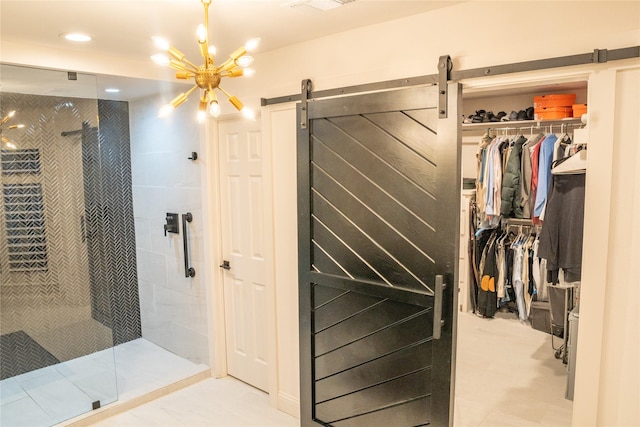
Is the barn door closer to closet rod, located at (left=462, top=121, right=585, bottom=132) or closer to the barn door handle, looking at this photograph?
the barn door handle

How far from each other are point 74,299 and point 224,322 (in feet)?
3.61

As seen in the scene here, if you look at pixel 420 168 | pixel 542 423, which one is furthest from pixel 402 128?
pixel 542 423

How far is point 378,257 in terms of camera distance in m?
2.39

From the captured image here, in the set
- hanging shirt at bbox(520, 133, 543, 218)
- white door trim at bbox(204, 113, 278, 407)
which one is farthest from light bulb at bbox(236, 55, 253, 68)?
hanging shirt at bbox(520, 133, 543, 218)

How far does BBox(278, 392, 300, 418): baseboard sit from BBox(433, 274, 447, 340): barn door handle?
Result: 4.32 feet

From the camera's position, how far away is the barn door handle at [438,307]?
2133 mm

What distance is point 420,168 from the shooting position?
2.20 metres

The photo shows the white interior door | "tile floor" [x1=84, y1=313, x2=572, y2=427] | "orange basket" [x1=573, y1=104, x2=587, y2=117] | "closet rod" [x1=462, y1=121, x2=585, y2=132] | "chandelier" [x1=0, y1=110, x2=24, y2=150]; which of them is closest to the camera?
"chandelier" [x1=0, y1=110, x2=24, y2=150]

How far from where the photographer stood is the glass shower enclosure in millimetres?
2977

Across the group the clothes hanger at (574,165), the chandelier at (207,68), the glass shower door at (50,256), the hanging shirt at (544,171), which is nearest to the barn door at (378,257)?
the clothes hanger at (574,165)

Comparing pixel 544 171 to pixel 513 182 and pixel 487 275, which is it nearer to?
pixel 513 182

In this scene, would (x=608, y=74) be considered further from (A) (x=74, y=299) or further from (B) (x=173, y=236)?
(A) (x=74, y=299)

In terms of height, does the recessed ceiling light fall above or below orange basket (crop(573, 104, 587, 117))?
above

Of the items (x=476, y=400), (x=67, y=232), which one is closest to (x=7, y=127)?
(x=67, y=232)
